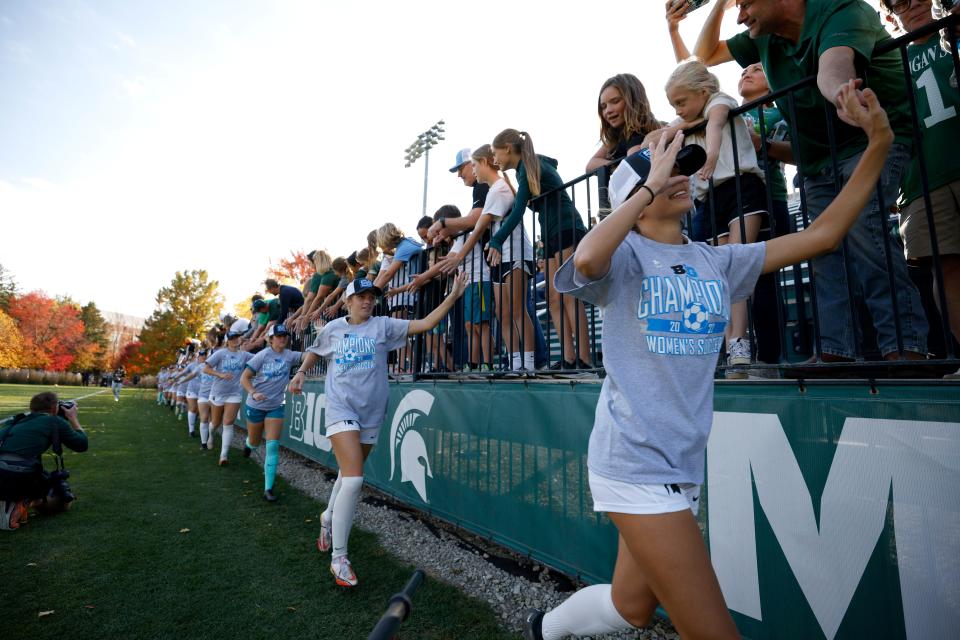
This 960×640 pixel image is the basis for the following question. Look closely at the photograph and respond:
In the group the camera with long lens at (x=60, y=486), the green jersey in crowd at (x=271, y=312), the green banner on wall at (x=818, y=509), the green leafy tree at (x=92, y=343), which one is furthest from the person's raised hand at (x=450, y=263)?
the green leafy tree at (x=92, y=343)

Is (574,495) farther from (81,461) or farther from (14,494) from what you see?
(81,461)

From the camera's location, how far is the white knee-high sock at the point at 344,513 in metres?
3.91

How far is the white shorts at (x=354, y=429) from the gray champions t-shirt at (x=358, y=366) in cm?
3

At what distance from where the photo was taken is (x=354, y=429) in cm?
441

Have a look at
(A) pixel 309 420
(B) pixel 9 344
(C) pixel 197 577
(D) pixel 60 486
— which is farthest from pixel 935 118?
(B) pixel 9 344

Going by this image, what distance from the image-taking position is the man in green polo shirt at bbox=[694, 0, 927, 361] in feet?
7.54

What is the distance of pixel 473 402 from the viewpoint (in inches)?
188

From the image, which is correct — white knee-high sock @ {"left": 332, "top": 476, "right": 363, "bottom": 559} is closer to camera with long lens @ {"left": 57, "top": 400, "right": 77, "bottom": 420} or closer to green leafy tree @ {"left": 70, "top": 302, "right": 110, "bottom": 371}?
camera with long lens @ {"left": 57, "top": 400, "right": 77, "bottom": 420}

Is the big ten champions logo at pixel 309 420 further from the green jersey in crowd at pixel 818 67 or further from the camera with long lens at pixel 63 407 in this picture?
the green jersey in crowd at pixel 818 67

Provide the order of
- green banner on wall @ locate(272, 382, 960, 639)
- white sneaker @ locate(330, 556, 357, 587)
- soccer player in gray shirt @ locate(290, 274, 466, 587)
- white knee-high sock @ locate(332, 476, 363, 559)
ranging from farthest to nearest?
soccer player in gray shirt @ locate(290, 274, 466, 587)
white knee-high sock @ locate(332, 476, 363, 559)
white sneaker @ locate(330, 556, 357, 587)
green banner on wall @ locate(272, 382, 960, 639)

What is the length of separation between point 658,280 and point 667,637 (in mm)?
2388

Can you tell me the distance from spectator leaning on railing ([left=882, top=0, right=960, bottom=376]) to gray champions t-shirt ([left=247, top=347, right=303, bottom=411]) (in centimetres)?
753

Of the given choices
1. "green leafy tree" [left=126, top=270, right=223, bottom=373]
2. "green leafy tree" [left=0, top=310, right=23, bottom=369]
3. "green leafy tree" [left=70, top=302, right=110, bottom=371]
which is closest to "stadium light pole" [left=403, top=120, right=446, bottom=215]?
"green leafy tree" [left=126, top=270, right=223, bottom=373]

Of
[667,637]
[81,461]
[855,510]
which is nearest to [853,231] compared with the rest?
[855,510]
